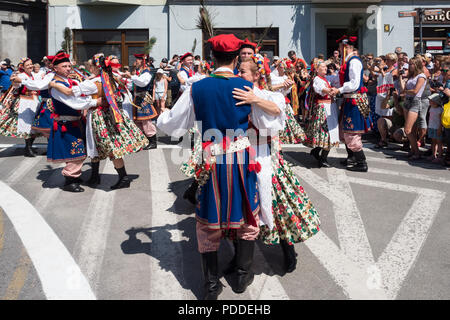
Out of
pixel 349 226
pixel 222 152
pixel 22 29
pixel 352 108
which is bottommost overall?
pixel 349 226

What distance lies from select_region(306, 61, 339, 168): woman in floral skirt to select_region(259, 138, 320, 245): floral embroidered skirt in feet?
12.4

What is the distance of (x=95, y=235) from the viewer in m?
4.78

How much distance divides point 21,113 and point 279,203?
6960 mm

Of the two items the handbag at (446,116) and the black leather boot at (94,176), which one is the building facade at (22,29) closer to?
the black leather boot at (94,176)

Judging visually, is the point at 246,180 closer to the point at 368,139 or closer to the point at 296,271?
the point at 296,271

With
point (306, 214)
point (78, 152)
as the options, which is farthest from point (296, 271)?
point (78, 152)

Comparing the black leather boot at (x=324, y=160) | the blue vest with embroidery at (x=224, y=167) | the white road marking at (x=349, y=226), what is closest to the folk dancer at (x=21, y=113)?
the black leather boot at (x=324, y=160)

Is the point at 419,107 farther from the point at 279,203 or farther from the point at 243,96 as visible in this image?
the point at 243,96

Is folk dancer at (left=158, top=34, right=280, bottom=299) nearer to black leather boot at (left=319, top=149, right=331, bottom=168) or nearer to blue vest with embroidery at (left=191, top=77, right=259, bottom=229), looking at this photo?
blue vest with embroidery at (left=191, top=77, right=259, bottom=229)

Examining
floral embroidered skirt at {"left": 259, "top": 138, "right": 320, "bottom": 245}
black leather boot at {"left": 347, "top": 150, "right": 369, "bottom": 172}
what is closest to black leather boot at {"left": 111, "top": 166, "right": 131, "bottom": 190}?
floral embroidered skirt at {"left": 259, "top": 138, "right": 320, "bottom": 245}

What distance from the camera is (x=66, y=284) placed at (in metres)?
3.65

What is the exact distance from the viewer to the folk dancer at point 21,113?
29.5 ft

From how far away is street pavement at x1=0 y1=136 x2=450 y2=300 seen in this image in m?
3.60

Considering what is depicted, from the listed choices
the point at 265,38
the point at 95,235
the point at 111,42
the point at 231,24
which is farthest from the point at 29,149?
the point at 265,38
